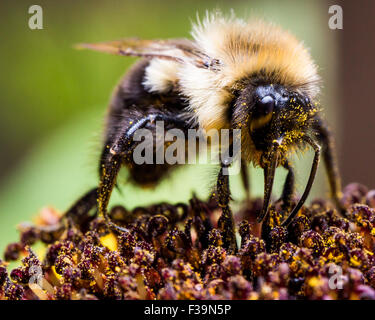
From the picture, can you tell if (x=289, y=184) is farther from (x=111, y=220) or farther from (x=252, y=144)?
(x=111, y=220)

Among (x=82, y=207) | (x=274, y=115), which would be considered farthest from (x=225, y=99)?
(x=82, y=207)

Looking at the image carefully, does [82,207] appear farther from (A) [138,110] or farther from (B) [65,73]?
(B) [65,73]

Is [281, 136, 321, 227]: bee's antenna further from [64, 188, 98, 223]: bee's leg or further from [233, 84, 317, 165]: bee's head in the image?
[64, 188, 98, 223]: bee's leg

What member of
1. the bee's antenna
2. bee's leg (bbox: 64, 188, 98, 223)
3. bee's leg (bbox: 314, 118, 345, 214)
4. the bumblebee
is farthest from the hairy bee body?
bee's leg (bbox: 314, 118, 345, 214)

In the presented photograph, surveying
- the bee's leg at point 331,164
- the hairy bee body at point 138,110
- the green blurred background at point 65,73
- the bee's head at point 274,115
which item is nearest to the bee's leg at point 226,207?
the bee's head at point 274,115

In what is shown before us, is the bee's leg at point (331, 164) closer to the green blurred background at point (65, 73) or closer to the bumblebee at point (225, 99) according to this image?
the bumblebee at point (225, 99)
